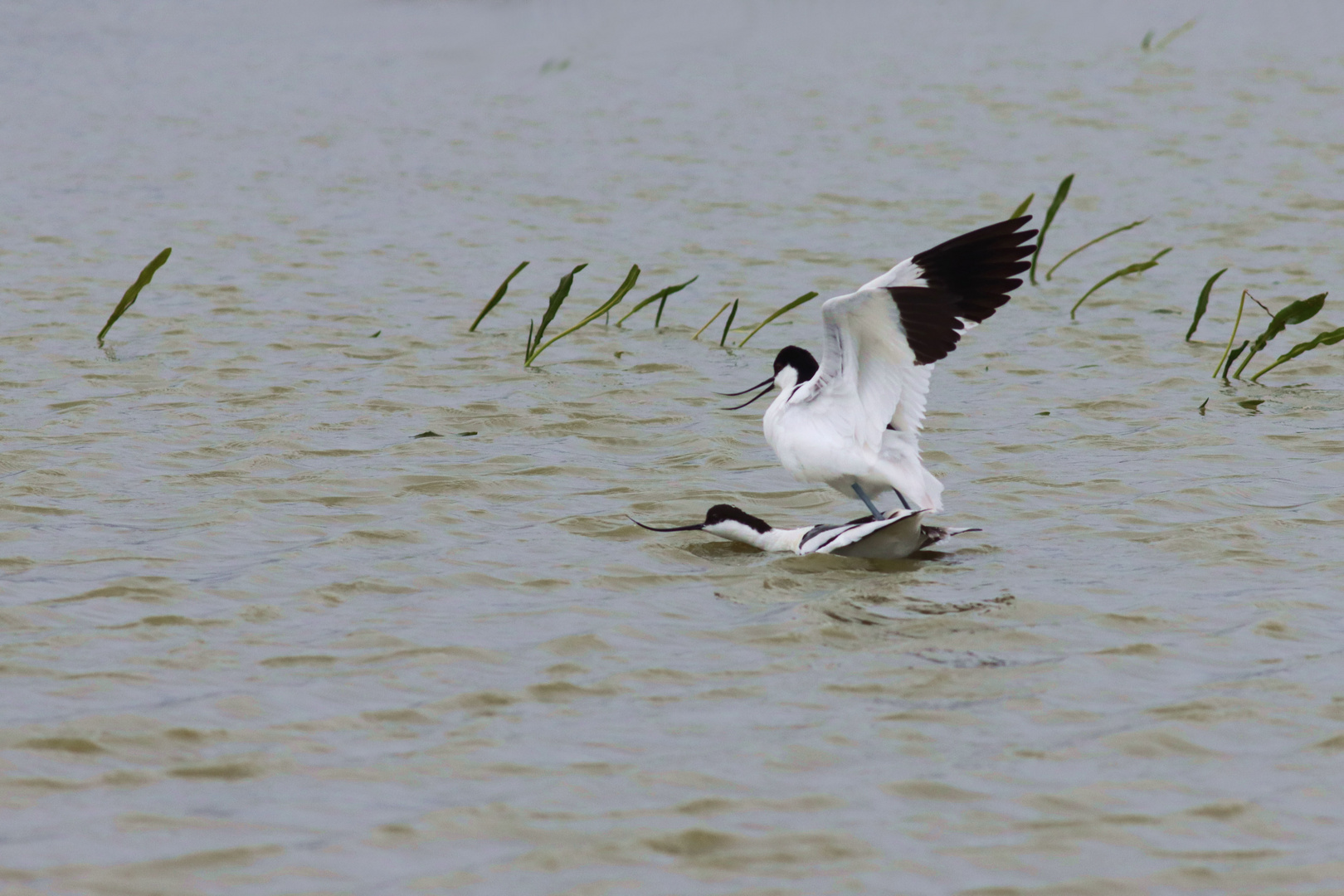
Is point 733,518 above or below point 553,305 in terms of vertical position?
below

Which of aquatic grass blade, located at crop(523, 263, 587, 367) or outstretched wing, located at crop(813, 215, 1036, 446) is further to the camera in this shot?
aquatic grass blade, located at crop(523, 263, 587, 367)

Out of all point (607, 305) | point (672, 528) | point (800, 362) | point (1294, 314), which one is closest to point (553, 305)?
point (607, 305)

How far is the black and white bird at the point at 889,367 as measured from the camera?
5953mm

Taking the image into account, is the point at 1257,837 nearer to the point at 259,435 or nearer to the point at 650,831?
the point at 650,831

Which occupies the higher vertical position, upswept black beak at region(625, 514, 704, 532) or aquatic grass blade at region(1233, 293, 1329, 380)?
aquatic grass blade at region(1233, 293, 1329, 380)

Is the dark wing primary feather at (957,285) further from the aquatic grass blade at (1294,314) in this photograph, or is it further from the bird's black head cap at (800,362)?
the aquatic grass blade at (1294,314)

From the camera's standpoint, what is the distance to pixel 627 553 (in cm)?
616

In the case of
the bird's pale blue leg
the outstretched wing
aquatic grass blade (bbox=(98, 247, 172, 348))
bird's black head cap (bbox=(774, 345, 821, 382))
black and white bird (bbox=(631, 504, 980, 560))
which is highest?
the outstretched wing

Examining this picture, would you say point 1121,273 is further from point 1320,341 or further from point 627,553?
point 627,553

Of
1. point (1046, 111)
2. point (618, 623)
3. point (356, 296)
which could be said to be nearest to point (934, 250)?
point (618, 623)

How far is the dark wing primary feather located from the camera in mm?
5941

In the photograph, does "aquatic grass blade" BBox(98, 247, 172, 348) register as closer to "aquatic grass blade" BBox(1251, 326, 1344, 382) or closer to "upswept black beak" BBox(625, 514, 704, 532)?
"upswept black beak" BBox(625, 514, 704, 532)

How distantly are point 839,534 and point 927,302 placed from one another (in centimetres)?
93

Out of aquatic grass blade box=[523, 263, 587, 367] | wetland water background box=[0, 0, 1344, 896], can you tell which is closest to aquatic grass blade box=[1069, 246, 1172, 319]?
wetland water background box=[0, 0, 1344, 896]
